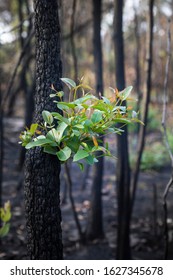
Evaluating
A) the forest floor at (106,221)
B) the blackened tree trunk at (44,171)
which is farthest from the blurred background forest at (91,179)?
the blackened tree trunk at (44,171)

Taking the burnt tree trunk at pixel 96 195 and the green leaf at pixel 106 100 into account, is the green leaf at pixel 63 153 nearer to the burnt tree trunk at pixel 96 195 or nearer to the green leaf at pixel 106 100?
the green leaf at pixel 106 100

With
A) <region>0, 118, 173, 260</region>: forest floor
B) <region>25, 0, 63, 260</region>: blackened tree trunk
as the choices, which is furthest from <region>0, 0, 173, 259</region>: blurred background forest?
<region>25, 0, 63, 260</region>: blackened tree trunk

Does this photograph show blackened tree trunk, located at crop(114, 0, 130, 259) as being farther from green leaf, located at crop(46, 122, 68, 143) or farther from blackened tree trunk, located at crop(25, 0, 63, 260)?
green leaf, located at crop(46, 122, 68, 143)

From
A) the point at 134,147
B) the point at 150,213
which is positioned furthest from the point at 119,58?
the point at 134,147

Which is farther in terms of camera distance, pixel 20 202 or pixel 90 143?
pixel 20 202

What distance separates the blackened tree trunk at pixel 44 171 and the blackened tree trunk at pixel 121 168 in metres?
2.04

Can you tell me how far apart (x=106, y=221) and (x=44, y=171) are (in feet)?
13.5

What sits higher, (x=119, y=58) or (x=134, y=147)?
(x=119, y=58)

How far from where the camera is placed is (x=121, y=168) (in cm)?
394

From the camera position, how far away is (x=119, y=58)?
3.79 metres

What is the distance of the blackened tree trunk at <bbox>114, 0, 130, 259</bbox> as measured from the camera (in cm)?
375

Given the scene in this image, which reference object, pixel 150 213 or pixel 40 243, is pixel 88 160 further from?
Answer: pixel 150 213

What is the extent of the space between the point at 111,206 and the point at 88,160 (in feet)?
16.0

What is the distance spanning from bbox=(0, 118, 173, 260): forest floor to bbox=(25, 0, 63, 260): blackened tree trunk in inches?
100
